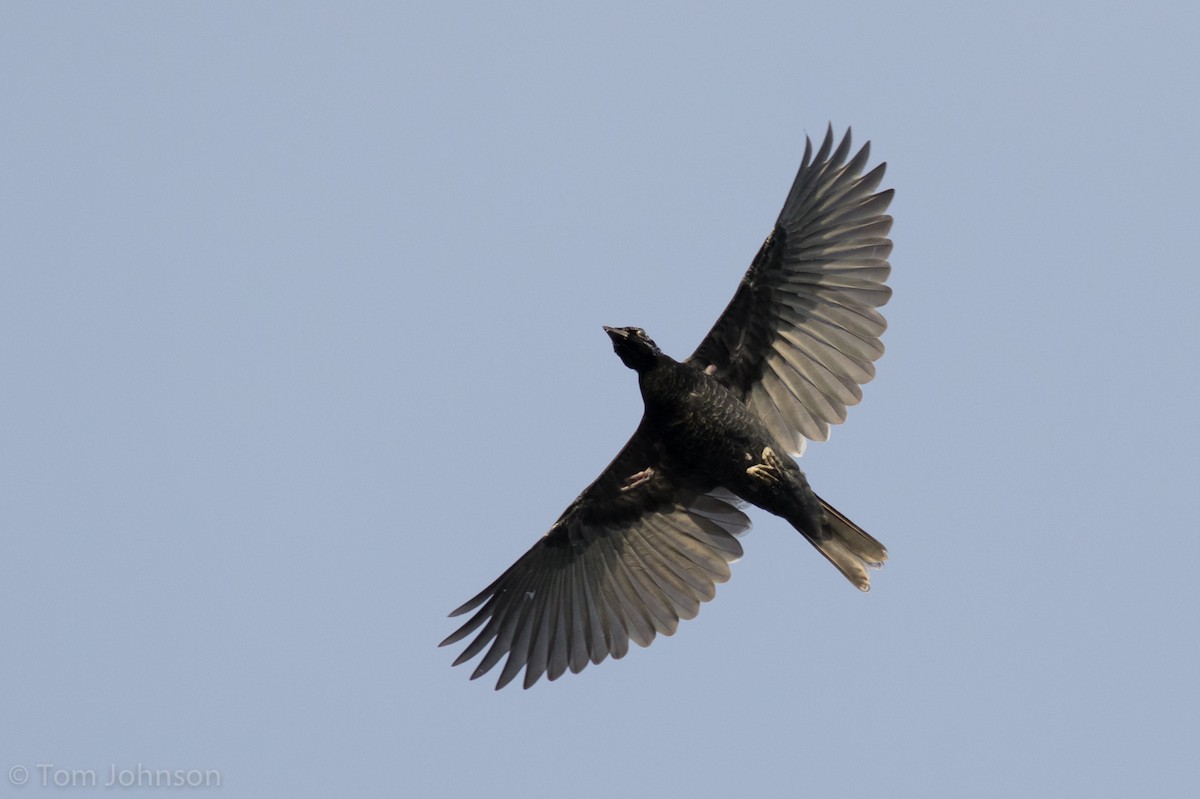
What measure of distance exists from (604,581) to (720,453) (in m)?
1.80

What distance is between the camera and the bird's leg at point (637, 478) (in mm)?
14891

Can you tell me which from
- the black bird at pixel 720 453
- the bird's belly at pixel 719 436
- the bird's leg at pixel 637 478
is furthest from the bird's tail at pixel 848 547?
the bird's leg at pixel 637 478

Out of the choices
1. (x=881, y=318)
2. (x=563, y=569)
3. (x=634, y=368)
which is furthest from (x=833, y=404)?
(x=563, y=569)

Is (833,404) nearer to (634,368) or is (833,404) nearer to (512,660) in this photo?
(634,368)

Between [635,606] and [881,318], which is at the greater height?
[881,318]

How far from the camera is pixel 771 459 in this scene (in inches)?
555

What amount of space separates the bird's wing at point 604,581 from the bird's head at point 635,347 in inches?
58.6

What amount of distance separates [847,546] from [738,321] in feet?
6.77

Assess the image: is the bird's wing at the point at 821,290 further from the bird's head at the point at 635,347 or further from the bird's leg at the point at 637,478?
the bird's leg at the point at 637,478

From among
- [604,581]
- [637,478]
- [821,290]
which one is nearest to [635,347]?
[637,478]

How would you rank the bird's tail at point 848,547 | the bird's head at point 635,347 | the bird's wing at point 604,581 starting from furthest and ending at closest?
the bird's wing at point 604,581 → the bird's tail at point 848,547 → the bird's head at point 635,347

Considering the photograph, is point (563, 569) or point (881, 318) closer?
point (881, 318)

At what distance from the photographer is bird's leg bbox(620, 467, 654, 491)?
14891 mm

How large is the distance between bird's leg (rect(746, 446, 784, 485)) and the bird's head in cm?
120
